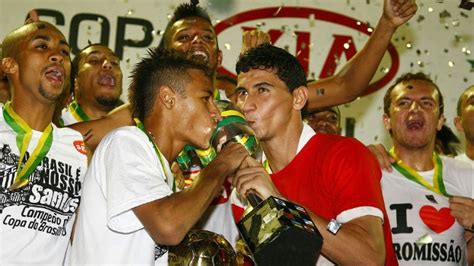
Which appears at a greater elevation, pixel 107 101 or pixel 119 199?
pixel 119 199

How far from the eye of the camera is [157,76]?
3434mm

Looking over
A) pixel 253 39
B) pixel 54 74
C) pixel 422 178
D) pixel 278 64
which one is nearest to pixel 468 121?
pixel 422 178

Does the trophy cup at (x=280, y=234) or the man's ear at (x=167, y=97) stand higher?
the man's ear at (x=167, y=97)

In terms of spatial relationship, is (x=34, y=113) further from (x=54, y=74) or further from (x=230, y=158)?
(x=230, y=158)

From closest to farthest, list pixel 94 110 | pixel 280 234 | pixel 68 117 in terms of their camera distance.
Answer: pixel 280 234 → pixel 68 117 → pixel 94 110

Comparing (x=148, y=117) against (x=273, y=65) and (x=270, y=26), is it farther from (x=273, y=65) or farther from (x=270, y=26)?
(x=270, y=26)

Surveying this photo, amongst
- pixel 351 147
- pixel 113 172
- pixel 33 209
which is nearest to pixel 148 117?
pixel 113 172

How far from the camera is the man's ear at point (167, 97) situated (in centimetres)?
332

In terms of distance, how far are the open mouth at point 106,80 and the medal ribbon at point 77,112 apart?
215 mm

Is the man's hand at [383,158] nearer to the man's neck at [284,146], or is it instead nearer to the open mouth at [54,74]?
the man's neck at [284,146]

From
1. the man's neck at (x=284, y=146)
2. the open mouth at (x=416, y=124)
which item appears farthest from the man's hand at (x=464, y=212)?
the man's neck at (x=284, y=146)

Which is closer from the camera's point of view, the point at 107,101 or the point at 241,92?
the point at 241,92

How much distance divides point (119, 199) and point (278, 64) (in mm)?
1221

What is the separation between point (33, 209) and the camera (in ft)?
11.4
